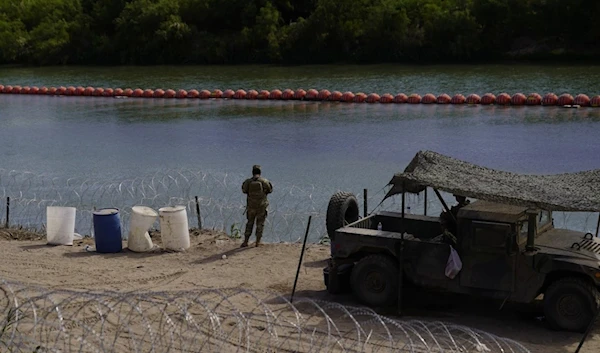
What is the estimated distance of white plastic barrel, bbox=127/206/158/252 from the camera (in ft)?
60.6

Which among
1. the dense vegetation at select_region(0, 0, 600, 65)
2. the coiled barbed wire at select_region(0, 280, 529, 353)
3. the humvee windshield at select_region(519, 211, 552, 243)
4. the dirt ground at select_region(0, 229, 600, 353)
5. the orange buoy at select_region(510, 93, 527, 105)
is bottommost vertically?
the dirt ground at select_region(0, 229, 600, 353)

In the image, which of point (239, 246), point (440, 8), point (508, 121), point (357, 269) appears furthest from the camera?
point (440, 8)

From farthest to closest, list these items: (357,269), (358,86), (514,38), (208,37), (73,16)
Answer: (73,16) → (208,37) → (514,38) → (358,86) → (357,269)

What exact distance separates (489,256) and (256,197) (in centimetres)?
628


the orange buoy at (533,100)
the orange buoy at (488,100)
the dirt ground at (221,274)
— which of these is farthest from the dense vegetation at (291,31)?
the dirt ground at (221,274)

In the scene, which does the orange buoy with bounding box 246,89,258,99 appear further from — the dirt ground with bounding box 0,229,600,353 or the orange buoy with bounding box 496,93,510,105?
the dirt ground with bounding box 0,229,600,353

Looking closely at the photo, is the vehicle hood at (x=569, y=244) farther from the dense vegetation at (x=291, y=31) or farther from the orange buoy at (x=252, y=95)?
the dense vegetation at (x=291, y=31)

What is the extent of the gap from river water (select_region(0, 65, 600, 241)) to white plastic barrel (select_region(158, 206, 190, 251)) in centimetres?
162

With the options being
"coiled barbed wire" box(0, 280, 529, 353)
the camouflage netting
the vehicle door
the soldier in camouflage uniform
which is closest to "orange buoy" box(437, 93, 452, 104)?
the soldier in camouflage uniform

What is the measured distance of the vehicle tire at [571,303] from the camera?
12.8 metres

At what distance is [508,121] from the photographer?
38.7 m

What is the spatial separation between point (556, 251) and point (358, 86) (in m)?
43.0

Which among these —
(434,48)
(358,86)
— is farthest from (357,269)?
(434,48)

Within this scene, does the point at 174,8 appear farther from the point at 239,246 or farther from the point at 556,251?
the point at 556,251
